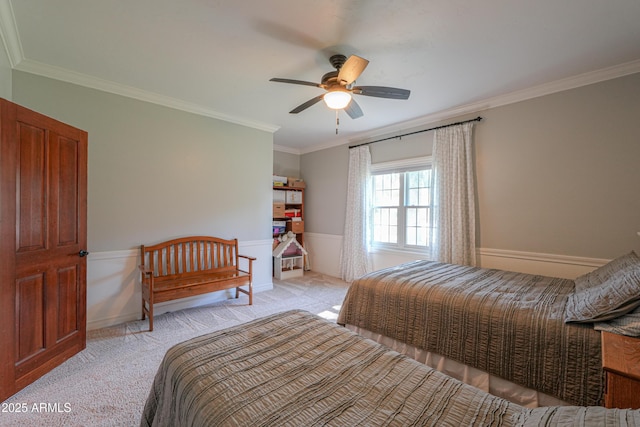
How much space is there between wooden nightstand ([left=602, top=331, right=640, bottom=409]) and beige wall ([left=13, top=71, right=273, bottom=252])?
→ 3.83 metres

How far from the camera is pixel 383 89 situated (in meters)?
2.23

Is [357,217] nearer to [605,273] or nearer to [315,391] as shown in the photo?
[605,273]

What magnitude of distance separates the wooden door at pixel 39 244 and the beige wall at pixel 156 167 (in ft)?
1.55

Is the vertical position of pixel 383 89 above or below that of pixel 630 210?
above

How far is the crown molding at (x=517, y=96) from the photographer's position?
97.4 inches

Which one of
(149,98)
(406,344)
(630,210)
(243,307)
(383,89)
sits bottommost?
(243,307)

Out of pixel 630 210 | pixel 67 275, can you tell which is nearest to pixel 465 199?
pixel 630 210

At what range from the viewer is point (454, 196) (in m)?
3.38

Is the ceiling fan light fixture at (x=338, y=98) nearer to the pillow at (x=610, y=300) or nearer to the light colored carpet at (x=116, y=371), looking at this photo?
the pillow at (x=610, y=300)

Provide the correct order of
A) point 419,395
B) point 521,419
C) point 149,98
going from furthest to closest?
point 149,98
point 419,395
point 521,419

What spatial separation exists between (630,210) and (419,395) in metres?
3.04

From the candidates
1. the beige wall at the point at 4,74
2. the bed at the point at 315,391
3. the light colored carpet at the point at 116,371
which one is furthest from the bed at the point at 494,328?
the beige wall at the point at 4,74

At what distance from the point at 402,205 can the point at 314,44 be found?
2.78 m

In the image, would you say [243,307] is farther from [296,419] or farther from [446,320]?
[296,419]
